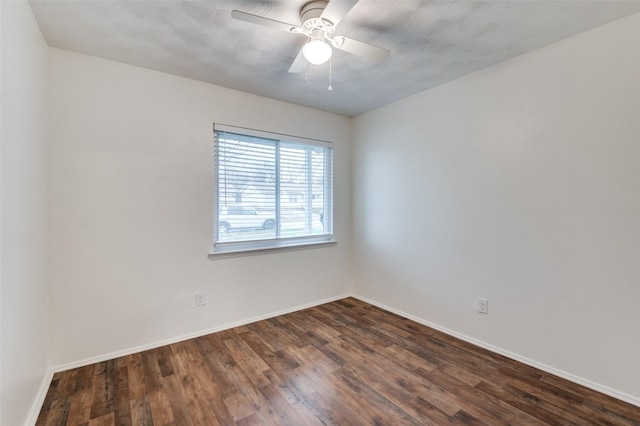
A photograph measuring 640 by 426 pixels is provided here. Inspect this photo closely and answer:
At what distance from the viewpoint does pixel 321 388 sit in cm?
195

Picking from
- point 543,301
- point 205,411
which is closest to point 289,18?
point 205,411

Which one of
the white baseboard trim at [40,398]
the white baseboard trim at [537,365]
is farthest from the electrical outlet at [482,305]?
the white baseboard trim at [40,398]

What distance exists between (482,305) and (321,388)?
5.22 feet

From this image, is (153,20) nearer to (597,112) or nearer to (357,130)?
(357,130)

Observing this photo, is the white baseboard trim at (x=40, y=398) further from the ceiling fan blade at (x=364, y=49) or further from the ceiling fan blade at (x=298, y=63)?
the ceiling fan blade at (x=364, y=49)

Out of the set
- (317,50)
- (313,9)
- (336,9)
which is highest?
(313,9)

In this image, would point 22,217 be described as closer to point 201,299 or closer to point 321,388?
point 201,299

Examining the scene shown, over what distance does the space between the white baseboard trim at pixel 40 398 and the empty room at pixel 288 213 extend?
20 millimetres

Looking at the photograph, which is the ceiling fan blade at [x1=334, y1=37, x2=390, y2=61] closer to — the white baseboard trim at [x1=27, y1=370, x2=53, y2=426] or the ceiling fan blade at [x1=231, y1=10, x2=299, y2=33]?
the ceiling fan blade at [x1=231, y1=10, x2=299, y2=33]

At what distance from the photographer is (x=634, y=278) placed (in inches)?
70.2

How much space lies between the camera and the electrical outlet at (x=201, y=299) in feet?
8.92

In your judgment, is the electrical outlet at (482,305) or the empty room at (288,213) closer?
the empty room at (288,213)

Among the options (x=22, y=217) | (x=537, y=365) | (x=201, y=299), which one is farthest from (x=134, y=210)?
(x=537, y=365)

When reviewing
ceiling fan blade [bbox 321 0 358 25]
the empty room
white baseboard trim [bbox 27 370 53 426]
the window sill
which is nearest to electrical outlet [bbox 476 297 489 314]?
the empty room
